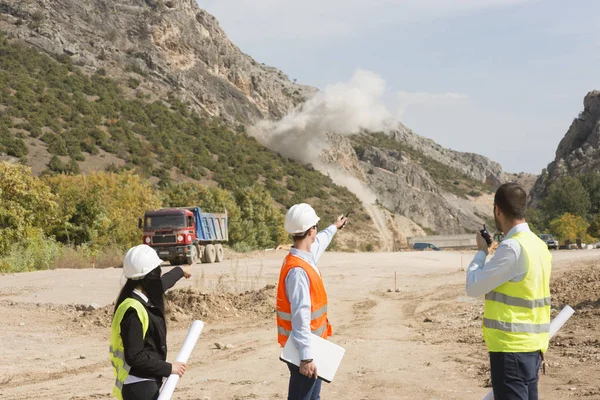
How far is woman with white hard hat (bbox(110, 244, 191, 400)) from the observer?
4535mm

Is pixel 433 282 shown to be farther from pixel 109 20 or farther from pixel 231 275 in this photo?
pixel 109 20

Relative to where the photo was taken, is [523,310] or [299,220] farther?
[299,220]

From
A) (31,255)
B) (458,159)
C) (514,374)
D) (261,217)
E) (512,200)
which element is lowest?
(514,374)

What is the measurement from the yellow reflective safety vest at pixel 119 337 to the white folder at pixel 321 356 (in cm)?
94

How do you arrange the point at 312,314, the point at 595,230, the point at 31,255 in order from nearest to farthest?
the point at 312,314 → the point at 31,255 → the point at 595,230

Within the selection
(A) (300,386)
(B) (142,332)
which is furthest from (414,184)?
(B) (142,332)

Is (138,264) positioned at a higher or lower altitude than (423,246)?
higher

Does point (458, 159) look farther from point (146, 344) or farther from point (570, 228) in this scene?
point (146, 344)

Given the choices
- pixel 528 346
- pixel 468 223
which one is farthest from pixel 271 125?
pixel 528 346

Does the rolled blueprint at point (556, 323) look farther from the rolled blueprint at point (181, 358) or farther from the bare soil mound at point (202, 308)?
the bare soil mound at point (202, 308)

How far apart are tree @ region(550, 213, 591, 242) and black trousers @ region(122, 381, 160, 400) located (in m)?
75.0

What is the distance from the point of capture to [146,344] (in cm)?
463

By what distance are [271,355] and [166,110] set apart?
246 feet

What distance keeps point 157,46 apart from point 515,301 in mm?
95701
